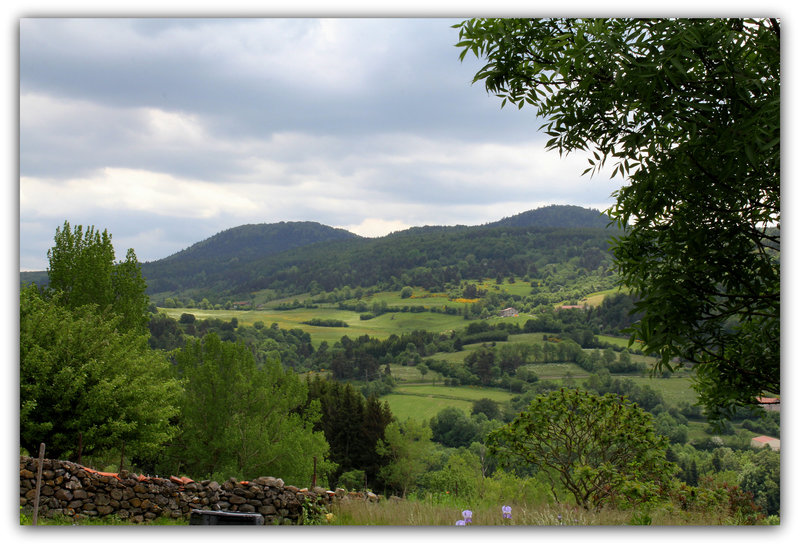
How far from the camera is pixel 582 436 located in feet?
20.6

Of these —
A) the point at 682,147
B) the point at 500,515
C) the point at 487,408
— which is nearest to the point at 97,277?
the point at 500,515

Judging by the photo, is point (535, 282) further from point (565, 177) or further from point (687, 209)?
point (687, 209)

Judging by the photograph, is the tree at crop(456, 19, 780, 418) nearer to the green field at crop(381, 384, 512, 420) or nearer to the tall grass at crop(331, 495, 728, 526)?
the tall grass at crop(331, 495, 728, 526)

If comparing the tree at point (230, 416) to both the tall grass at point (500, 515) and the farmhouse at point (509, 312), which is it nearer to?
the tall grass at point (500, 515)

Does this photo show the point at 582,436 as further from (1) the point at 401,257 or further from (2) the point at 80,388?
(1) the point at 401,257

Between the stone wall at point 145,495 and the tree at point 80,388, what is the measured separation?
3.48ft

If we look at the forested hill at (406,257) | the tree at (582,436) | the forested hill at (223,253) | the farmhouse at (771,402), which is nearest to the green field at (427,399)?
the forested hill at (406,257)

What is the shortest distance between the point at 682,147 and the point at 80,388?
24.7 ft

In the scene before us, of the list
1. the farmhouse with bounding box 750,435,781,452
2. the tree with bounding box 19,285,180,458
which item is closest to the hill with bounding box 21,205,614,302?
the tree with bounding box 19,285,180,458

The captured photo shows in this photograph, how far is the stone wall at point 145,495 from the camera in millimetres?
5160

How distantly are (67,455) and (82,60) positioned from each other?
16.1 ft

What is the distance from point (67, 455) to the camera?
6.75m

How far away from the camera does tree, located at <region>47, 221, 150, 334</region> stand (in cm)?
807
